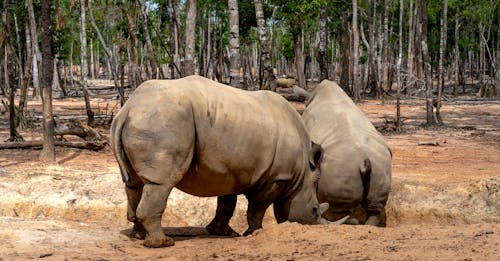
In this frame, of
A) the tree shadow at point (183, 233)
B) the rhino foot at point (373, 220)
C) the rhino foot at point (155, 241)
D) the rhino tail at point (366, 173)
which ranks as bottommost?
the rhino foot at point (373, 220)

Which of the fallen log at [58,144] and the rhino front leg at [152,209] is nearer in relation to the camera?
Answer: the rhino front leg at [152,209]

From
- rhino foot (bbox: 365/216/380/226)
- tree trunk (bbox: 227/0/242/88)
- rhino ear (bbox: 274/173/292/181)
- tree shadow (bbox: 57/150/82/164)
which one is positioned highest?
tree trunk (bbox: 227/0/242/88)

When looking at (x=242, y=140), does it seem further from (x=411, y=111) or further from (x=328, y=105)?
(x=411, y=111)

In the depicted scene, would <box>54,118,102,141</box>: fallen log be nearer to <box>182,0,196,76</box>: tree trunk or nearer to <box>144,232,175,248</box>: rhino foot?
<box>182,0,196,76</box>: tree trunk

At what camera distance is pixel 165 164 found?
22.0 feet

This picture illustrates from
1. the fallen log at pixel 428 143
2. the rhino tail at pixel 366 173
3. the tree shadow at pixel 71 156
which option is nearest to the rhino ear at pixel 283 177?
the rhino tail at pixel 366 173

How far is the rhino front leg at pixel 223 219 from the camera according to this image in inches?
341

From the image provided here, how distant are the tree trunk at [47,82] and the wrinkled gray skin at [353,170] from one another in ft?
21.8

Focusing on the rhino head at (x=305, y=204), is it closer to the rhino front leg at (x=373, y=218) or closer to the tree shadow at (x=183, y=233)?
the tree shadow at (x=183, y=233)

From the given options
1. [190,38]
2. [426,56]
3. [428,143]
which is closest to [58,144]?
[190,38]

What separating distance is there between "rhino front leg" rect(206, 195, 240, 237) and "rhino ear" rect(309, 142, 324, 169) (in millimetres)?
1185

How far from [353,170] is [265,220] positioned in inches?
84.3

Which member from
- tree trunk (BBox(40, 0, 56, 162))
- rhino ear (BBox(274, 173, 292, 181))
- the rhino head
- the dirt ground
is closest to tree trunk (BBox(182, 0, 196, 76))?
the dirt ground

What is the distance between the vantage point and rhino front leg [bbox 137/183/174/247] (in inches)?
269
